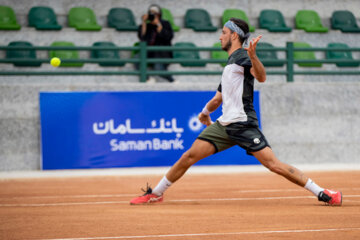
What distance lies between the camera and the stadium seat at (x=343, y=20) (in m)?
20.0

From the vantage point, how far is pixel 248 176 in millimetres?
11438

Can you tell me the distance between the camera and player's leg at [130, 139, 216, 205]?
7062 millimetres

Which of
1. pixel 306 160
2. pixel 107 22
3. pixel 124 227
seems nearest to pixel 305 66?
pixel 306 160

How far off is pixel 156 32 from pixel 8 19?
5.32 meters

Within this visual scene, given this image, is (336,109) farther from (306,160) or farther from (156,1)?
(156,1)

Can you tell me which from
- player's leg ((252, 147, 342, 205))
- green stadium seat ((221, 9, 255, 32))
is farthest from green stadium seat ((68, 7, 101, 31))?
player's leg ((252, 147, 342, 205))

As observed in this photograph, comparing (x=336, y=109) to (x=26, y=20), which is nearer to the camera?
(x=336, y=109)

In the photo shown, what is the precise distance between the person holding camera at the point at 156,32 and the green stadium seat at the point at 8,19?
4442 mm

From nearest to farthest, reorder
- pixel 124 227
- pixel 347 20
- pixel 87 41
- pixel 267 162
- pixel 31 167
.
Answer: pixel 124 227 → pixel 267 162 → pixel 31 167 → pixel 87 41 → pixel 347 20

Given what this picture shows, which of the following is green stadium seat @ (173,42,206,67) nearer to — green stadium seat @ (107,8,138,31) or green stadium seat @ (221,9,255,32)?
green stadium seat @ (107,8,138,31)

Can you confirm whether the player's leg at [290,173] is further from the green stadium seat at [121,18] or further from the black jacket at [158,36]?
the green stadium seat at [121,18]

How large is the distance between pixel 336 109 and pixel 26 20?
923 centimetres

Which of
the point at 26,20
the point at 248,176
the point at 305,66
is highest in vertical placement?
the point at 26,20

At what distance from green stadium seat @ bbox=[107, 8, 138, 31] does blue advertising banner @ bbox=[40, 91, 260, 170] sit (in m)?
5.44
